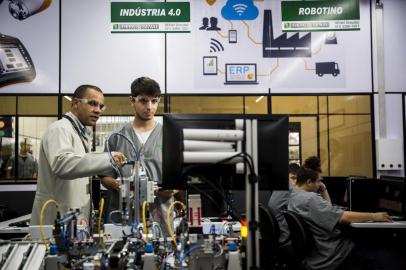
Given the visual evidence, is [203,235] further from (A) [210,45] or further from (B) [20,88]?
(B) [20,88]

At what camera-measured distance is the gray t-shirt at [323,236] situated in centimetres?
299

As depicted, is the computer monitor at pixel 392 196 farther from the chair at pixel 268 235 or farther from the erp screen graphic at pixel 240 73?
the erp screen graphic at pixel 240 73

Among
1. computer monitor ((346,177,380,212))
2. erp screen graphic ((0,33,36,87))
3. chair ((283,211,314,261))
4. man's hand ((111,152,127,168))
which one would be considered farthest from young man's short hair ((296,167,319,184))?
erp screen graphic ((0,33,36,87))

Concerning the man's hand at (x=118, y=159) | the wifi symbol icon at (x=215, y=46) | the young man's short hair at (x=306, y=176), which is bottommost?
the young man's short hair at (x=306, y=176)

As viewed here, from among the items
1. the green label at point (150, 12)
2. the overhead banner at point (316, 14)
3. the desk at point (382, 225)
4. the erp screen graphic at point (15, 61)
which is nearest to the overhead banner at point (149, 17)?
the green label at point (150, 12)

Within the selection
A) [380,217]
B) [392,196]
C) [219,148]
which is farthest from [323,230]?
[219,148]

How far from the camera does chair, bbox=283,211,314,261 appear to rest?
2895 mm

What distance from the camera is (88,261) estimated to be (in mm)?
1481

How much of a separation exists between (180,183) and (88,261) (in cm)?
47

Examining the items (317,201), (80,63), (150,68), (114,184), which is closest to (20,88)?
(80,63)

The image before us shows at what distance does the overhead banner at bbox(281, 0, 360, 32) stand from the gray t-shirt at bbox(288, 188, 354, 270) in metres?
2.60

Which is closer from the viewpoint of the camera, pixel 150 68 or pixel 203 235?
pixel 203 235

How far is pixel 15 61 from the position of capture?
4707 mm

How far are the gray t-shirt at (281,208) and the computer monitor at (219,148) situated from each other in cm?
200
